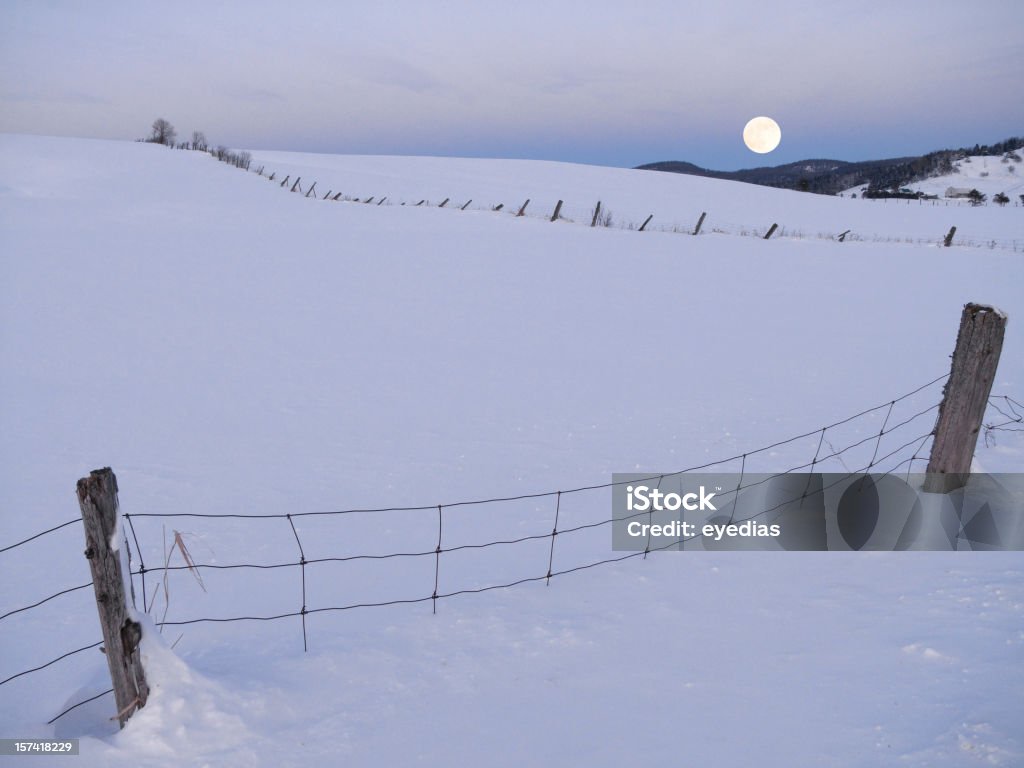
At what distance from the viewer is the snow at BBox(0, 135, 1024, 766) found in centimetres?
326

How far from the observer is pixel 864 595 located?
168 inches

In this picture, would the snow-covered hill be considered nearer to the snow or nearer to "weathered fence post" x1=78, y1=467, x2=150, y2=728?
the snow

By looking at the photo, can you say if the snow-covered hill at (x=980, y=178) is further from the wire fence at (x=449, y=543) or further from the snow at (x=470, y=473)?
the wire fence at (x=449, y=543)

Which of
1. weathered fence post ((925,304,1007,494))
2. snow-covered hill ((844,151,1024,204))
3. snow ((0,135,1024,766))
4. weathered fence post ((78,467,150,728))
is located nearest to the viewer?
weathered fence post ((78,467,150,728))

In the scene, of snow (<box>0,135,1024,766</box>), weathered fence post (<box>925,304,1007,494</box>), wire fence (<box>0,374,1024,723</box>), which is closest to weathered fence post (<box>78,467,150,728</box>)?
snow (<box>0,135,1024,766</box>)

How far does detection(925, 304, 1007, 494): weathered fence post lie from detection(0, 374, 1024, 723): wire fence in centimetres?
52

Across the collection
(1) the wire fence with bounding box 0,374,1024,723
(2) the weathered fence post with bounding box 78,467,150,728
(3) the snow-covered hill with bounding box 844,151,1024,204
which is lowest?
(1) the wire fence with bounding box 0,374,1024,723

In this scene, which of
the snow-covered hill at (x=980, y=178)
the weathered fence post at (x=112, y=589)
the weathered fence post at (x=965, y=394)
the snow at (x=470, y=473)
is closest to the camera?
the weathered fence post at (x=112, y=589)

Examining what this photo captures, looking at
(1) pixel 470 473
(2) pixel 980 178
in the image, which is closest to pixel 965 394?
(1) pixel 470 473

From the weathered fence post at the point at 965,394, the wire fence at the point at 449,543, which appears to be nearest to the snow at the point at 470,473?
the wire fence at the point at 449,543

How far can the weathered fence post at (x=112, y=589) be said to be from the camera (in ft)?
9.18

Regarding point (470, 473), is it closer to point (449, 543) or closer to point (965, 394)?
point (449, 543)

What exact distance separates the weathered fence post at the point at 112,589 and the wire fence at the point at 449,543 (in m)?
1.05

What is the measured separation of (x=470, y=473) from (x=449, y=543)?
1.23 m
